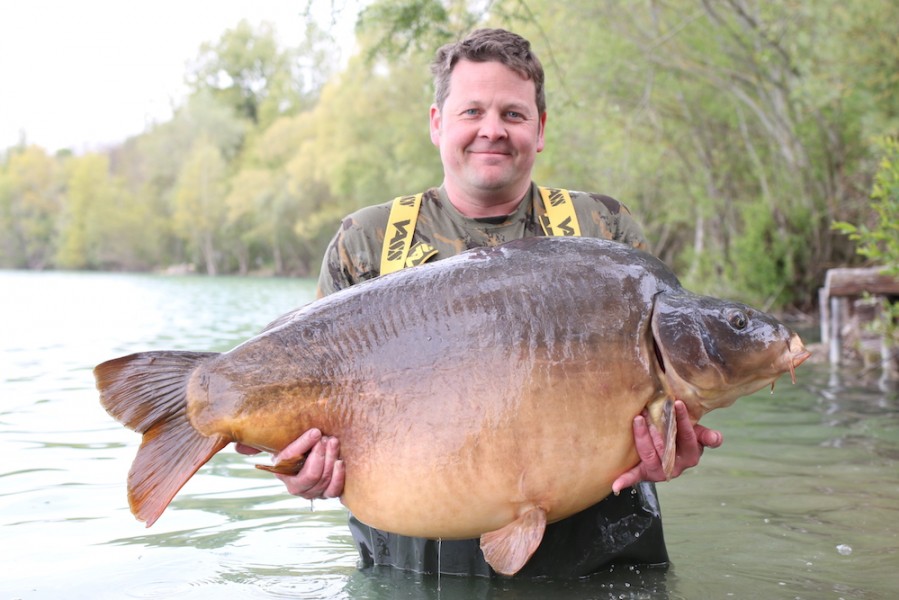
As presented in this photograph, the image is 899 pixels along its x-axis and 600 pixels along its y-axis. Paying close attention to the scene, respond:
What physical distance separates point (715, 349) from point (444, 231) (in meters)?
1.34

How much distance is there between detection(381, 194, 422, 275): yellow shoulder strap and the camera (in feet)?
11.9

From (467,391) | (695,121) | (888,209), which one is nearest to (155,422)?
(467,391)

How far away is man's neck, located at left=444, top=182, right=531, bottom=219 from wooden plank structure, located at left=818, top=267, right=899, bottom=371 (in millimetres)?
5752

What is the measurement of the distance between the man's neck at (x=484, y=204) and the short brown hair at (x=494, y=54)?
392 millimetres

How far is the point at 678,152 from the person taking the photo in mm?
21031

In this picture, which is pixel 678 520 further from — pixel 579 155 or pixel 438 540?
pixel 579 155

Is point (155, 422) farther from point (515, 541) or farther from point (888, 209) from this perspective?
point (888, 209)

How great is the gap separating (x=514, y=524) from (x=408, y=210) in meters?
1.50

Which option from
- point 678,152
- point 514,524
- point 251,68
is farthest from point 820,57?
point 251,68

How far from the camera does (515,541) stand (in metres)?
2.73

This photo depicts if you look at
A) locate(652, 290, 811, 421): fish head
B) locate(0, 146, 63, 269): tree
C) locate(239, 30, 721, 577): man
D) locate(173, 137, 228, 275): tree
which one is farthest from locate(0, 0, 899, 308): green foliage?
locate(0, 146, 63, 269): tree

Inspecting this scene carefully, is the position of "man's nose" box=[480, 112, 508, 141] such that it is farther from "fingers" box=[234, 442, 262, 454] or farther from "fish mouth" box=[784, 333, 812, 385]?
"fingers" box=[234, 442, 262, 454]

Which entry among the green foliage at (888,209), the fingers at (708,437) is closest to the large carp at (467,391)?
the fingers at (708,437)

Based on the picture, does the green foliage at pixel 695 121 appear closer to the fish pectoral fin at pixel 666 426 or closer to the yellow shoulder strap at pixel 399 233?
the yellow shoulder strap at pixel 399 233
